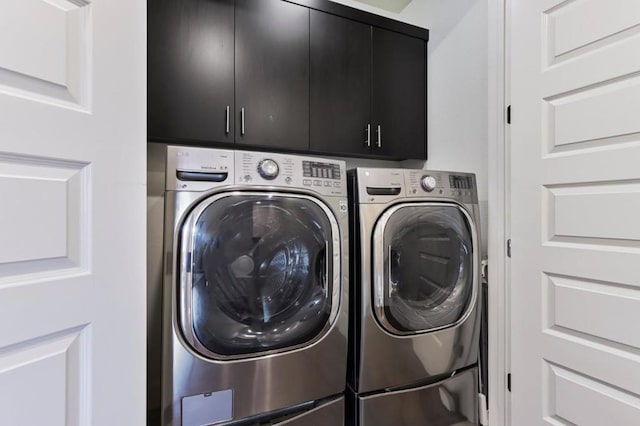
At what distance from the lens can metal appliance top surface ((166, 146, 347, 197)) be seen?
1.08 metres

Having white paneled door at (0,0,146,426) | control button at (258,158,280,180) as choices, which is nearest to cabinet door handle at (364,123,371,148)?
control button at (258,158,280,180)

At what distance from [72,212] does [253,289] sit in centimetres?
63

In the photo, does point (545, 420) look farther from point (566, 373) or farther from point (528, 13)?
point (528, 13)

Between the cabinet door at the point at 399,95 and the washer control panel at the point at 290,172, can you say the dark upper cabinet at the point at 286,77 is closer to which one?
the cabinet door at the point at 399,95

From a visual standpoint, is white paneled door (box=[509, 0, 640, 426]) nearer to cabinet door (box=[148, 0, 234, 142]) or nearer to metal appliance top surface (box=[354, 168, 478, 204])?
metal appliance top surface (box=[354, 168, 478, 204])

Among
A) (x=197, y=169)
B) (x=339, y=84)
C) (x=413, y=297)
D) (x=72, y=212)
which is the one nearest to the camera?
(x=72, y=212)

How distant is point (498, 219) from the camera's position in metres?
1.45

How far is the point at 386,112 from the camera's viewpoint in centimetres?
199

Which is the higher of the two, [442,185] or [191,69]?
[191,69]

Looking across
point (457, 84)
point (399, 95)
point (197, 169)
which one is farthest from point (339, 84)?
point (197, 169)

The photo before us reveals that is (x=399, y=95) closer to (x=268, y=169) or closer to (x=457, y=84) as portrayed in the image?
(x=457, y=84)

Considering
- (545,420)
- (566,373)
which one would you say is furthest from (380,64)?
(545,420)

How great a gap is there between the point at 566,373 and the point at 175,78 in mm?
2039

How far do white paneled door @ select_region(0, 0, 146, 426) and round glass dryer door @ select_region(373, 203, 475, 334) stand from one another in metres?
0.89
